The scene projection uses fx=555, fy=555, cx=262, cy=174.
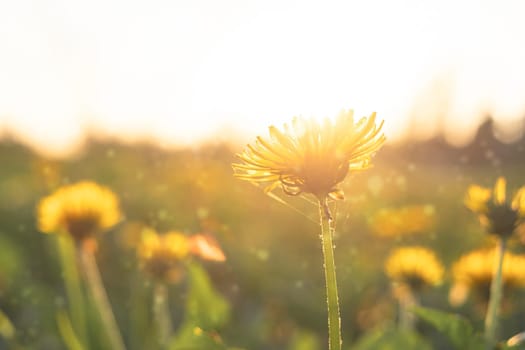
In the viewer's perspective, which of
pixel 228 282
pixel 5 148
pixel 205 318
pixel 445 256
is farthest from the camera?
pixel 5 148

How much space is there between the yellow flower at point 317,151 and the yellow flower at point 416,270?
1702mm

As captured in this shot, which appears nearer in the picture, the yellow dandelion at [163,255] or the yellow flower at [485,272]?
the yellow flower at [485,272]

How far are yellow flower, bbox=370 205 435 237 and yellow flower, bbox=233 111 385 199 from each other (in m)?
3.12

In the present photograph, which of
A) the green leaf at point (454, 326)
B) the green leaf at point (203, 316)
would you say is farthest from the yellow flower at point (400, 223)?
the green leaf at point (454, 326)

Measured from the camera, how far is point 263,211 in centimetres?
541

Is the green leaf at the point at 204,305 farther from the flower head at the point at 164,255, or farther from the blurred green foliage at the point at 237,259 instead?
the flower head at the point at 164,255

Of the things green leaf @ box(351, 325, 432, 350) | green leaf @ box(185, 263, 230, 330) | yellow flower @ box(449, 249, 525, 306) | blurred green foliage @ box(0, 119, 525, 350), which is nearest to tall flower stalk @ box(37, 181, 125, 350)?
blurred green foliage @ box(0, 119, 525, 350)

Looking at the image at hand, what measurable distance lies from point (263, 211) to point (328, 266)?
4630 millimetres

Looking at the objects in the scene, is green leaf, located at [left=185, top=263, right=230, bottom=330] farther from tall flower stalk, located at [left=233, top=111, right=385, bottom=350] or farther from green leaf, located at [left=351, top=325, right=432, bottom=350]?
green leaf, located at [left=351, top=325, right=432, bottom=350]

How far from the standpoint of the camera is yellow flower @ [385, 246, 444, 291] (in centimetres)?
249

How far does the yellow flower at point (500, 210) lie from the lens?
135cm

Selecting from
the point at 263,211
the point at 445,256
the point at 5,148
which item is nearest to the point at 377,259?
the point at 445,256

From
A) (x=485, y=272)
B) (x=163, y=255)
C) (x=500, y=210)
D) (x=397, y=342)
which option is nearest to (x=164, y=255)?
(x=163, y=255)

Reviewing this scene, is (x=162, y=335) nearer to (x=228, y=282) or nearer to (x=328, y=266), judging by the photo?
(x=228, y=282)
